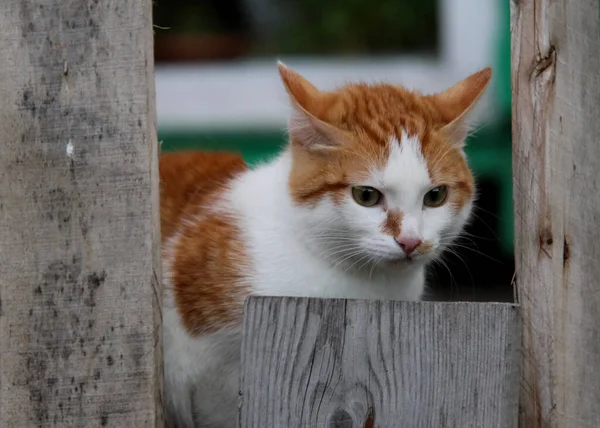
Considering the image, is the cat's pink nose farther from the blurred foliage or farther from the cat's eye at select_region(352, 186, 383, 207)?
the blurred foliage

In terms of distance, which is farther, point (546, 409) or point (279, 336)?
point (546, 409)

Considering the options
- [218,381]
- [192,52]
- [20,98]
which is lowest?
[218,381]

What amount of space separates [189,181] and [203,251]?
17.3 inches

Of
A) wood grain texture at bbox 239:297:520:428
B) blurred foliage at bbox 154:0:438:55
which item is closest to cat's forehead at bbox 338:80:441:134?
wood grain texture at bbox 239:297:520:428

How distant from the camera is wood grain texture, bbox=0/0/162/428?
1.71 meters

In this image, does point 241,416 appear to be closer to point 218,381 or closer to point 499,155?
point 218,381

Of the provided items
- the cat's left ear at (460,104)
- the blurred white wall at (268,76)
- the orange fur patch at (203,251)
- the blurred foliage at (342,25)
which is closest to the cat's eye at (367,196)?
the cat's left ear at (460,104)

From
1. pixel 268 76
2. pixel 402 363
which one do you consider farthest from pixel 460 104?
pixel 268 76

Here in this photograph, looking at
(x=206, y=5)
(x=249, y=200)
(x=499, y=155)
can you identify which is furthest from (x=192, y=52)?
(x=249, y=200)

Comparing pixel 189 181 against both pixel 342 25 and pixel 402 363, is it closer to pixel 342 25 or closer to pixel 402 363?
pixel 402 363

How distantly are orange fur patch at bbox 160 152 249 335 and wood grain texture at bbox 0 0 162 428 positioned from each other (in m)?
0.70

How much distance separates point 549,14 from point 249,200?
43.0 inches

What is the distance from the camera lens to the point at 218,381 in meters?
2.50

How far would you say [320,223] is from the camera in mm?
2316
